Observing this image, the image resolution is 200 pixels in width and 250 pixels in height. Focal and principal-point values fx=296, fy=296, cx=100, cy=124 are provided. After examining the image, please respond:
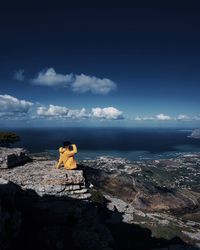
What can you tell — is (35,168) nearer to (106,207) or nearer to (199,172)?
(106,207)

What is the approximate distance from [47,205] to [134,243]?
9645 millimetres

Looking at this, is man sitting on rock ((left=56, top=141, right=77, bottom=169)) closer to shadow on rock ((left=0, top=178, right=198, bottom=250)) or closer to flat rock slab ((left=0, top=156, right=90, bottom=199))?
flat rock slab ((left=0, top=156, right=90, bottom=199))

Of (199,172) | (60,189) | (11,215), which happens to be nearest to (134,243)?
(60,189)

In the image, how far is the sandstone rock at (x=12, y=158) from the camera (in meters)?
21.4

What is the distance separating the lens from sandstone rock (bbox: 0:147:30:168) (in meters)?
21.4

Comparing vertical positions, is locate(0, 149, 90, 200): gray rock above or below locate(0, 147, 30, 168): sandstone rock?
below

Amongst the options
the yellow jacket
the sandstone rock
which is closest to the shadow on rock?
the yellow jacket

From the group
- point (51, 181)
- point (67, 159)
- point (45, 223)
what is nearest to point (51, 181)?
point (51, 181)

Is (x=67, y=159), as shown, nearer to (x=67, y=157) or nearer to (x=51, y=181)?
(x=67, y=157)

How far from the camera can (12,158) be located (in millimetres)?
22281

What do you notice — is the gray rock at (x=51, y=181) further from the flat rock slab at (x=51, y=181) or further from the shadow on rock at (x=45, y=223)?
the shadow on rock at (x=45, y=223)

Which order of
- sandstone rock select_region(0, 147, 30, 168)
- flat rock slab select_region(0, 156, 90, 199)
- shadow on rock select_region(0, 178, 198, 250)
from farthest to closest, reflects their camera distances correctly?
sandstone rock select_region(0, 147, 30, 168)
flat rock slab select_region(0, 156, 90, 199)
shadow on rock select_region(0, 178, 198, 250)

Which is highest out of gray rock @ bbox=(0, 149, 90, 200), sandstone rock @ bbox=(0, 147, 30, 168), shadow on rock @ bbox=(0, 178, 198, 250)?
sandstone rock @ bbox=(0, 147, 30, 168)

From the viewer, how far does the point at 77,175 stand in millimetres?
19703
